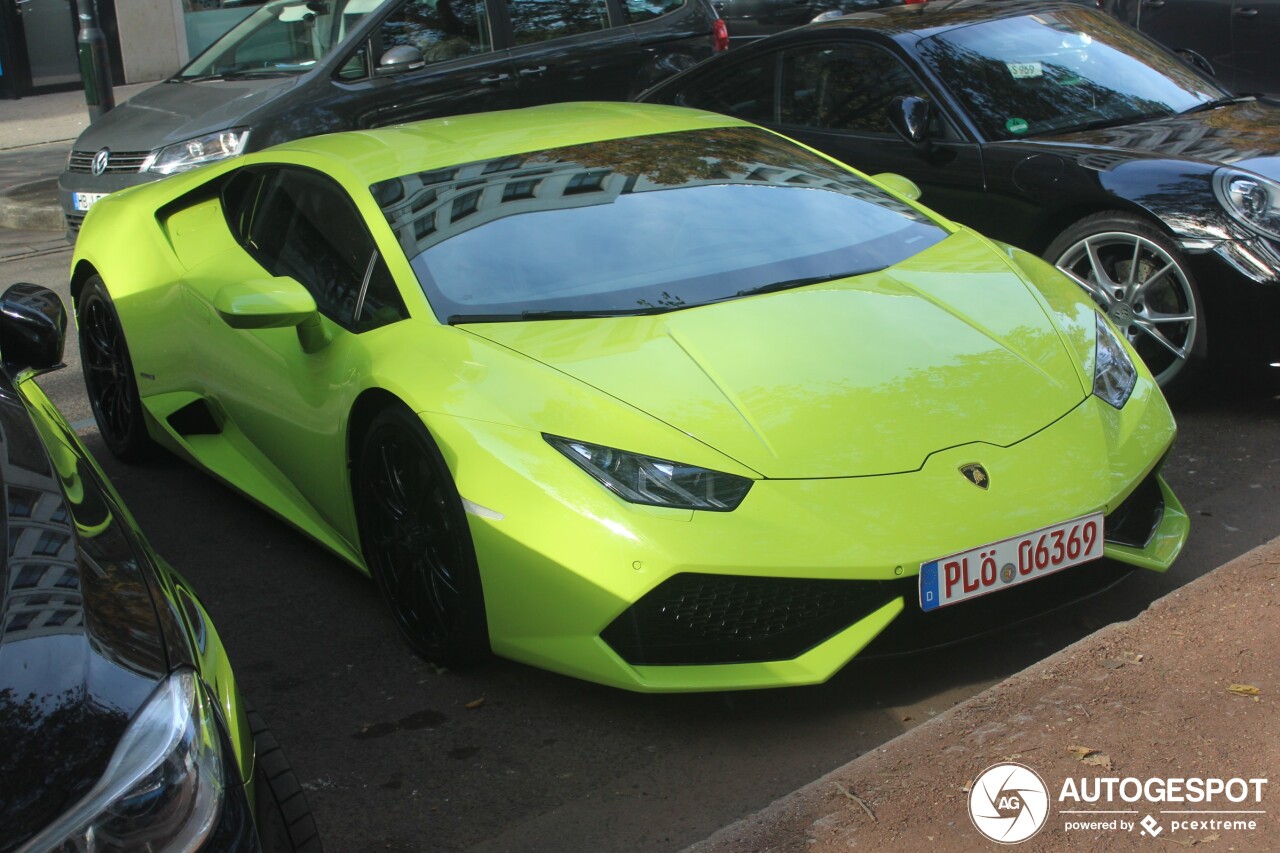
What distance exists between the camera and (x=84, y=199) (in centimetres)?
863

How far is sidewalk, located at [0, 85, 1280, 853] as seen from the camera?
2.54 meters

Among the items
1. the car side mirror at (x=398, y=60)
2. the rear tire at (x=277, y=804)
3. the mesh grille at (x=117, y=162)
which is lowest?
the mesh grille at (x=117, y=162)

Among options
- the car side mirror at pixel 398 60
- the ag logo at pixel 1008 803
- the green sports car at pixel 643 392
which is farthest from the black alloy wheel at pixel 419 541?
the car side mirror at pixel 398 60

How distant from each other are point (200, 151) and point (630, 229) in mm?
4906

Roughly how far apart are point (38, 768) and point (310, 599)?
8.36 ft

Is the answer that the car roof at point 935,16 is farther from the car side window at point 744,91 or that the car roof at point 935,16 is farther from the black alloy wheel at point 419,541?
the black alloy wheel at point 419,541

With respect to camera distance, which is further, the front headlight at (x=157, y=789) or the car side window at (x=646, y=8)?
the car side window at (x=646, y=8)

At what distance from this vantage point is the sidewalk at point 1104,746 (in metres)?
2.54

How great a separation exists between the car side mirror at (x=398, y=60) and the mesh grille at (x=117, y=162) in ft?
4.63

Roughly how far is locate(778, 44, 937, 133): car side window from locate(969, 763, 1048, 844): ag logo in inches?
158

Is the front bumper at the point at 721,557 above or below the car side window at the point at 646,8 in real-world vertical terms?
below

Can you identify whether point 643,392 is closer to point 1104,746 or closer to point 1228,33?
point 1104,746

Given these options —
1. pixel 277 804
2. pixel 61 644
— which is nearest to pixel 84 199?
pixel 277 804

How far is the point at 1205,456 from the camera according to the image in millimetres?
4996
